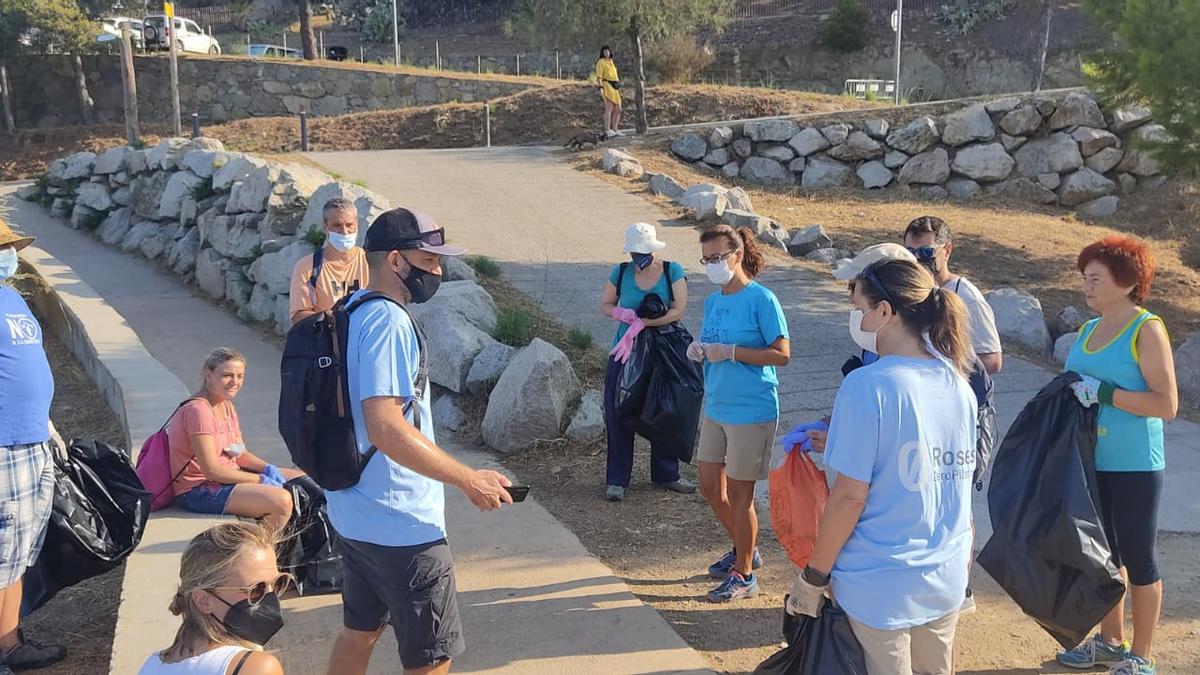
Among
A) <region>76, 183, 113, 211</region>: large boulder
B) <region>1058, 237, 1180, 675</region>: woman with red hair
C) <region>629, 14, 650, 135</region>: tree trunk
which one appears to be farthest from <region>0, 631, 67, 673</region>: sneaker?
<region>629, 14, 650, 135</region>: tree trunk

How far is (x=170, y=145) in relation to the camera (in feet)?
51.3

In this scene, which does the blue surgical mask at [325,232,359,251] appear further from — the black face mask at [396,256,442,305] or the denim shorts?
the black face mask at [396,256,442,305]

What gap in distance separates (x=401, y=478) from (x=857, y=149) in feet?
51.7

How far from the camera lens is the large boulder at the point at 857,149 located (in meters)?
17.6

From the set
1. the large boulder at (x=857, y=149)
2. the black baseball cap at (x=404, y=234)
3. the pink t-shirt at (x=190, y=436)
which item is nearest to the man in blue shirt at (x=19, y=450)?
the pink t-shirt at (x=190, y=436)

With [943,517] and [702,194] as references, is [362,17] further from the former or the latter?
[943,517]

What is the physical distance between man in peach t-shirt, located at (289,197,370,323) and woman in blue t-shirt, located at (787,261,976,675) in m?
3.50

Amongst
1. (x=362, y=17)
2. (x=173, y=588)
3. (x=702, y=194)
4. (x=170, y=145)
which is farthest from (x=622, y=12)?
(x=362, y=17)

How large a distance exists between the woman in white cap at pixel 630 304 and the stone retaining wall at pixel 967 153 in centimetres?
1174

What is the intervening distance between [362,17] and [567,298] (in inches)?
1482

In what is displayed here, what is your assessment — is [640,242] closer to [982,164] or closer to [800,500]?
[800,500]

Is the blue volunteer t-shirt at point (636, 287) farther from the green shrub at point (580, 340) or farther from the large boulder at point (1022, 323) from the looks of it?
the large boulder at point (1022, 323)

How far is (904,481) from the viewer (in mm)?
2785

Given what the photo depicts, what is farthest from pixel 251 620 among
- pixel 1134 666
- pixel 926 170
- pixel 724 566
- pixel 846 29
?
pixel 846 29
